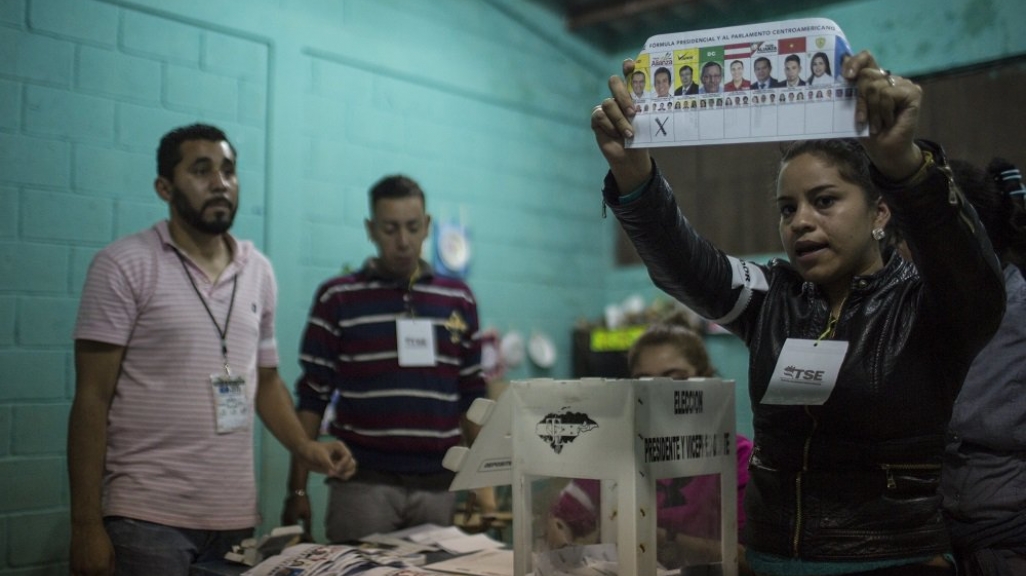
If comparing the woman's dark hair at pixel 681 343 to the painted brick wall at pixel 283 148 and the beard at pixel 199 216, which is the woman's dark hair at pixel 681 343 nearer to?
the beard at pixel 199 216

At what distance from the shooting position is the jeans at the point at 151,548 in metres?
2.15

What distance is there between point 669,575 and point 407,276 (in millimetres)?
1689

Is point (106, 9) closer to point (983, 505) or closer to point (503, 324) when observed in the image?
point (503, 324)

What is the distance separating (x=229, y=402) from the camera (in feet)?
7.75

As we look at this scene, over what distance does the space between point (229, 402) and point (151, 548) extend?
0.40 meters

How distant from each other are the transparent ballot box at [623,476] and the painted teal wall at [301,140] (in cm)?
224

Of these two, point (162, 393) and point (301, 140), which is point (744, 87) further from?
point (301, 140)

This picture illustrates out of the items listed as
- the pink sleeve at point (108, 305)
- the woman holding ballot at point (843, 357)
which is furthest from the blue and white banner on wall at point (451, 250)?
the woman holding ballot at point (843, 357)

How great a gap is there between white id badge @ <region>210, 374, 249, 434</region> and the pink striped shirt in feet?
0.06

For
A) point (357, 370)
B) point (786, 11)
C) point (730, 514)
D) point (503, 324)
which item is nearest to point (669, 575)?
point (730, 514)

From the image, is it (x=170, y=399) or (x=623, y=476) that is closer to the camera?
(x=623, y=476)

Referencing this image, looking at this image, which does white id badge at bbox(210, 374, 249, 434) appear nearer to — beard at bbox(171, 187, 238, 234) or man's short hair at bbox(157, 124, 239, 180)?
beard at bbox(171, 187, 238, 234)

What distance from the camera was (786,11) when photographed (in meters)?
4.85

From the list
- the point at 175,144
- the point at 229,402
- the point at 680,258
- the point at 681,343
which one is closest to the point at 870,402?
the point at 680,258
